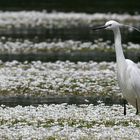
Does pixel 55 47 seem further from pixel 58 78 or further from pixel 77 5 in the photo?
pixel 77 5

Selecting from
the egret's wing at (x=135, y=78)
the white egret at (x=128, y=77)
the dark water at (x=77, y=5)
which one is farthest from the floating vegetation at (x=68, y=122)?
the dark water at (x=77, y=5)

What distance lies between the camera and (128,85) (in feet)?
58.2

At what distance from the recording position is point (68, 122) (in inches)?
664

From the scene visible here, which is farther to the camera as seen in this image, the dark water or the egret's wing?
the dark water

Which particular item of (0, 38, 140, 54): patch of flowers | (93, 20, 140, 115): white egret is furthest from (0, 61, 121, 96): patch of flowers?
(0, 38, 140, 54): patch of flowers

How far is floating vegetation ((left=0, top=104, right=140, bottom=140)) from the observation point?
15203mm

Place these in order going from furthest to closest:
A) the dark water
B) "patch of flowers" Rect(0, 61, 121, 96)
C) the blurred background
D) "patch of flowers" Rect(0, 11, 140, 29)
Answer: the dark water → "patch of flowers" Rect(0, 11, 140, 29) → the blurred background → "patch of flowers" Rect(0, 61, 121, 96)

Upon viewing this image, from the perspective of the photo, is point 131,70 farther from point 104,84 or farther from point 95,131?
point 104,84

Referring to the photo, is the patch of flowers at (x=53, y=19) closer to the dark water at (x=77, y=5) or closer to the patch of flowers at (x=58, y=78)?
the dark water at (x=77, y=5)

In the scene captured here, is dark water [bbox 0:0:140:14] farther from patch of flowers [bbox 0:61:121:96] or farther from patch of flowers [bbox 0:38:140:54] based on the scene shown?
patch of flowers [bbox 0:61:121:96]

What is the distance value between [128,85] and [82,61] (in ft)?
42.4

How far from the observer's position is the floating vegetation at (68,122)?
15.2 m

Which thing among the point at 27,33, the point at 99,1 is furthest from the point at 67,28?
the point at 99,1

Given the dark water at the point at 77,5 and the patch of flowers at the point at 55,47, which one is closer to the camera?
the patch of flowers at the point at 55,47
